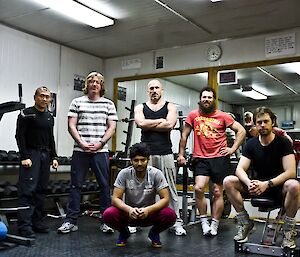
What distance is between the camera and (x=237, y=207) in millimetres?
2945

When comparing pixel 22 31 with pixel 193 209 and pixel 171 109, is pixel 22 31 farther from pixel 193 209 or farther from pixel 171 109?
pixel 193 209

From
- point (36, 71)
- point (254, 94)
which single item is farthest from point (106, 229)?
point (254, 94)

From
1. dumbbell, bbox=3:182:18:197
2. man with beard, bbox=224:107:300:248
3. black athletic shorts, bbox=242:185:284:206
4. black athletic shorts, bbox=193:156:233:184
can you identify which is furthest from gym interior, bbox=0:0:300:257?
black athletic shorts, bbox=193:156:233:184

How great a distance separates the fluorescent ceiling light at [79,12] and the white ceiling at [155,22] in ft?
0.33

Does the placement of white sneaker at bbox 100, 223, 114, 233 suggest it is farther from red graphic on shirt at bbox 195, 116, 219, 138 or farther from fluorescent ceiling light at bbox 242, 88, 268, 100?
fluorescent ceiling light at bbox 242, 88, 268, 100

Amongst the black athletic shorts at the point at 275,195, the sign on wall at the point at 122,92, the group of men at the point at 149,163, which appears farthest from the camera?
the sign on wall at the point at 122,92

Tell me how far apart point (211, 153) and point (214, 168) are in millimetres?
151

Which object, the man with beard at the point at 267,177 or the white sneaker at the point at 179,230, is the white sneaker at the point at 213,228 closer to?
the white sneaker at the point at 179,230

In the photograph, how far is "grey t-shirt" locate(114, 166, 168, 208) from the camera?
3061 millimetres

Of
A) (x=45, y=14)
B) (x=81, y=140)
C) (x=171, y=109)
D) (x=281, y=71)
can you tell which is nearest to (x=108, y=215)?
(x=81, y=140)

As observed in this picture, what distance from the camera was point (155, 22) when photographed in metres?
4.96

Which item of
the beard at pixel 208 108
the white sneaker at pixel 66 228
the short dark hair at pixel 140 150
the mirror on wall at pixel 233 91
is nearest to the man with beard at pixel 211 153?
the beard at pixel 208 108

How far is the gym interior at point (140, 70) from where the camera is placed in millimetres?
3375

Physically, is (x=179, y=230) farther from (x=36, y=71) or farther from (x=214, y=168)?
(x=36, y=71)
